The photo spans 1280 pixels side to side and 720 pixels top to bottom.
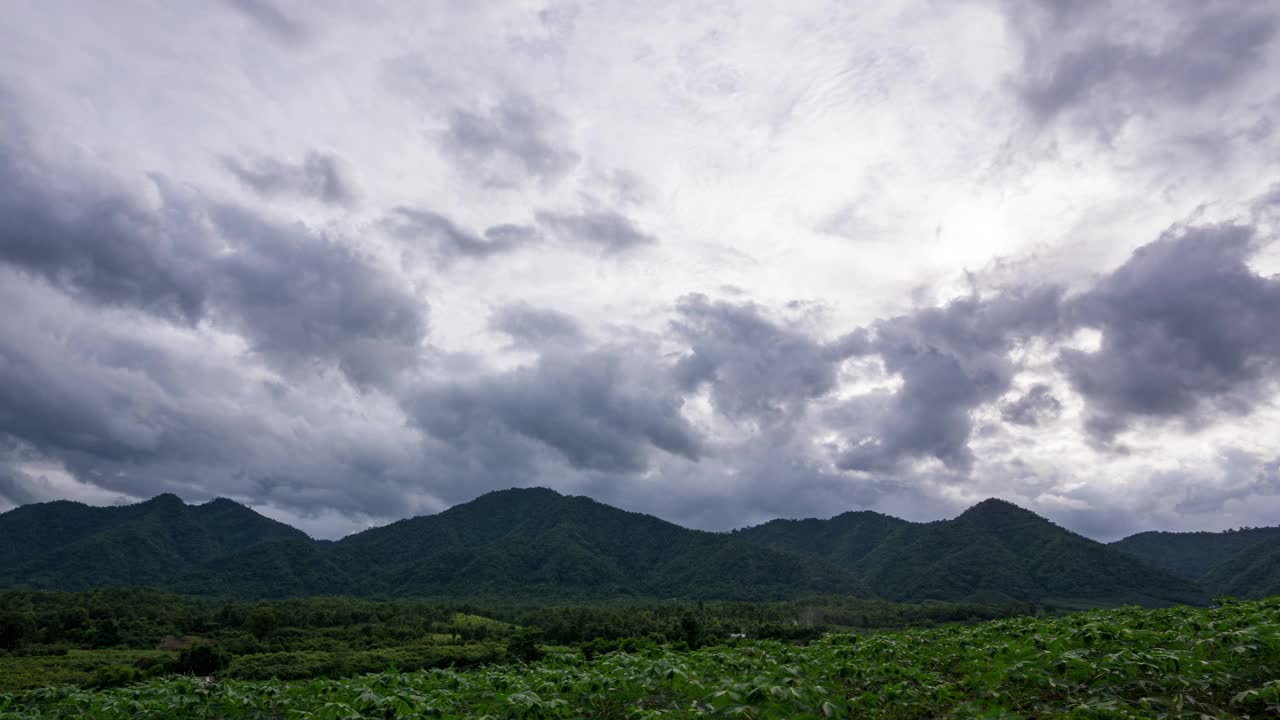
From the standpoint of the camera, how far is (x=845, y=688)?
488 inches

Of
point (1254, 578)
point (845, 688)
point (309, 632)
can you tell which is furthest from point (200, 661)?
point (1254, 578)

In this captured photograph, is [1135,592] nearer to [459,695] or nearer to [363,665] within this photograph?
[363,665]

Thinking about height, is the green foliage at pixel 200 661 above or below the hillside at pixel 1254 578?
below

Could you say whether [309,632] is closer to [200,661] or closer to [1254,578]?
[200,661]

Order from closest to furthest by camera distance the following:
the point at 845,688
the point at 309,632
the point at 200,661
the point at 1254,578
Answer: the point at 845,688, the point at 200,661, the point at 309,632, the point at 1254,578

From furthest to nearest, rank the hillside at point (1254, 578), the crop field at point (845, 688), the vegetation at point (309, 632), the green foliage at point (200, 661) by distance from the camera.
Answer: the hillside at point (1254, 578)
the vegetation at point (309, 632)
the green foliage at point (200, 661)
the crop field at point (845, 688)

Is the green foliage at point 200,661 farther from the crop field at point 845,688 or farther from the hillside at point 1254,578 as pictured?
the hillside at point 1254,578

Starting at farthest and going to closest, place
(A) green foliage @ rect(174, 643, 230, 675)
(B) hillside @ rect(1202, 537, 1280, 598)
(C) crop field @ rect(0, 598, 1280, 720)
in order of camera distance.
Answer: (B) hillside @ rect(1202, 537, 1280, 598) < (A) green foliage @ rect(174, 643, 230, 675) < (C) crop field @ rect(0, 598, 1280, 720)

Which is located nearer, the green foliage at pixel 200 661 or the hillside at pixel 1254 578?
the green foliage at pixel 200 661

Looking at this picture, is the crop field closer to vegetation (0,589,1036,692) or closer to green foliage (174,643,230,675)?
vegetation (0,589,1036,692)

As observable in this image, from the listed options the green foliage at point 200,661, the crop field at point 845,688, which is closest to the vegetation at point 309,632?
the green foliage at point 200,661

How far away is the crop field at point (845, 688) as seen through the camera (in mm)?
9898

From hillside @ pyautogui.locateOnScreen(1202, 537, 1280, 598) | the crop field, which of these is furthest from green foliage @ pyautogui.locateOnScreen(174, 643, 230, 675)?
hillside @ pyautogui.locateOnScreen(1202, 537, 1280, 598)

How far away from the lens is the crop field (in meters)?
9.90
